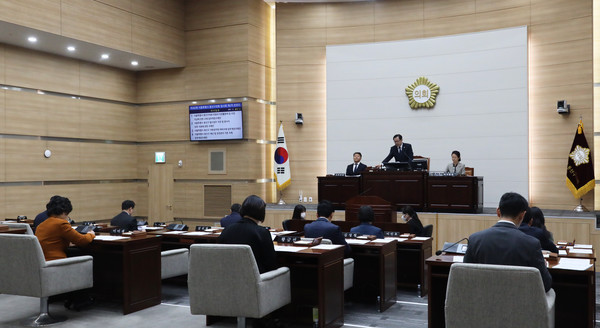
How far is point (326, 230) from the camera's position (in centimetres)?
520

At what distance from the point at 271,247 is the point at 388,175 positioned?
549 cm

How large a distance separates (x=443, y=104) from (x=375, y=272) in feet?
20.8

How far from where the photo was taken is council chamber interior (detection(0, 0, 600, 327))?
9727 mm

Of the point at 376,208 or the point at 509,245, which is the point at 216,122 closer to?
the point at 376,208

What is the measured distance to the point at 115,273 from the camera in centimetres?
553

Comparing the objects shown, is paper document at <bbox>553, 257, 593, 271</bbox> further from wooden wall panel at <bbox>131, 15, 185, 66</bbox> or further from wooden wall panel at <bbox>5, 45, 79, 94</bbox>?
wooden wall panel at <bbox>5, 45, 79, 94</bbox>

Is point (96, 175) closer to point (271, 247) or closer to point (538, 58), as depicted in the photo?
point (271, 247)

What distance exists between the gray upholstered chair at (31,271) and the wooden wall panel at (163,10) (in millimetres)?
7457

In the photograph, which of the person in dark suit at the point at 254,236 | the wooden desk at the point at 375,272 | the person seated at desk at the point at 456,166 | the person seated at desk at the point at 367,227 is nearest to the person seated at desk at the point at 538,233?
the wooden desk at the point at 375,272

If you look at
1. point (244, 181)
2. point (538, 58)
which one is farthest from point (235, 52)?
point (538, 58)

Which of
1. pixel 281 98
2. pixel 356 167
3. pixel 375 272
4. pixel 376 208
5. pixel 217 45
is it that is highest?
pixel 217 45

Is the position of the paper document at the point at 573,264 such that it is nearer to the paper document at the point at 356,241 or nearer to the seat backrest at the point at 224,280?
the paper document at the point at 356,241

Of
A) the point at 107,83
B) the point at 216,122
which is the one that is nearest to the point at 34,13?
the point at 107,83

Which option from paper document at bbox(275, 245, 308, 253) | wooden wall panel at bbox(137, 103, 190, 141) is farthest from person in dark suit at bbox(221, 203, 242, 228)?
wooden wall panel at bbox(137, 103, 190, 141)
